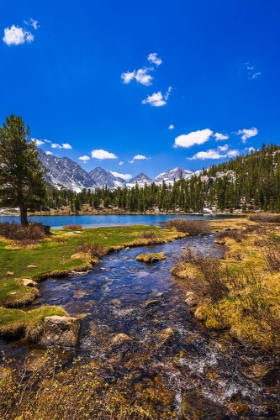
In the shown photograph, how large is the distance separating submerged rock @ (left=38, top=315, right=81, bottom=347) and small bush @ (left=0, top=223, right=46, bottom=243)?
24.6 m

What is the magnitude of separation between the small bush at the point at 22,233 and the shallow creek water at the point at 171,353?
19246 mm

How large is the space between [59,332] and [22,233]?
28596 mm

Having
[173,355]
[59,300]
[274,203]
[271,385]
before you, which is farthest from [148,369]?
[274,203]

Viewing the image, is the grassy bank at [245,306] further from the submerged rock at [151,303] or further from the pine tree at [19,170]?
the pine tree at [19,170]

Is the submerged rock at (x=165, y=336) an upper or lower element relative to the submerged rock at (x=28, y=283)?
lower

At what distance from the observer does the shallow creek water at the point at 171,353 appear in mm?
8562

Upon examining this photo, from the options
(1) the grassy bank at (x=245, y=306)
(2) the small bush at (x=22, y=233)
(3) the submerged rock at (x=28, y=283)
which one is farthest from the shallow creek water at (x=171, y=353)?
(2) the small bush at (x=22, y=233)

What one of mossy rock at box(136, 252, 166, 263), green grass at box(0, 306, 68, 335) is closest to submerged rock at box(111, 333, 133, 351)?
green grass at box(0, 306, 68, 335)

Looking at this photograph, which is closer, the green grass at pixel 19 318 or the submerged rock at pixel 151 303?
the green grass at pixel 19 318

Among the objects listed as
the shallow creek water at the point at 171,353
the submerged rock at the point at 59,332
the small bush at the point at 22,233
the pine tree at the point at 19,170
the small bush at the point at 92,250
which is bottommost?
the shallow creek water at the point at 171,353

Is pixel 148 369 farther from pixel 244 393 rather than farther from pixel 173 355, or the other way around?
pixel 244 393

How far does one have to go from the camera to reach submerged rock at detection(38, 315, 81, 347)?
12.1 meters

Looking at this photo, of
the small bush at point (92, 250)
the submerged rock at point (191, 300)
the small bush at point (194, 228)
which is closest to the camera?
the submerged rock at point (191, 300)

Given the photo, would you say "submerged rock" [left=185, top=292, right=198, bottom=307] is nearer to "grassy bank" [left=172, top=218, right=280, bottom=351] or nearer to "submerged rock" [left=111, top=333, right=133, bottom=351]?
"grassy bank" [left=172, top=218, right=280, bottom=351]
